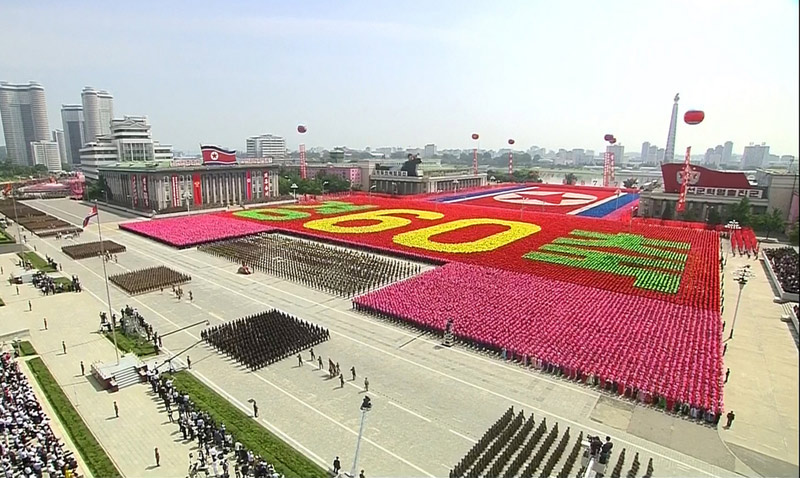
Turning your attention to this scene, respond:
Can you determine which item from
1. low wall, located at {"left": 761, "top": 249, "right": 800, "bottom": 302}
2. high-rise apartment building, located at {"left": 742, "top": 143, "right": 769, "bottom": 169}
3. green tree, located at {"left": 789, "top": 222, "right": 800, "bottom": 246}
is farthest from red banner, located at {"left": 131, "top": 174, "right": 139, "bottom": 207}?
high-rise apartment building, located at {"left": 742, "top": 143, "right": 769, "bottom": 169}

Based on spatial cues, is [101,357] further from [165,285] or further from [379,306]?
[379,306]

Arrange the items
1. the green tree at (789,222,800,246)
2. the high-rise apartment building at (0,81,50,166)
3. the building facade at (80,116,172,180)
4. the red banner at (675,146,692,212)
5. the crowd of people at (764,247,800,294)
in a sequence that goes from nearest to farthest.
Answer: the green tree at (789,222,800,246), the crowd of people at (764,247,800,294), the red banner at (675,146,692,212), the building facade at (80,116,172,180), the high-rise apartment building at (0,81,50,166)

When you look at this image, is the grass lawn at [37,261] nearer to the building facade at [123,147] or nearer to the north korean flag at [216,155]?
the north korean flag at [216,155]

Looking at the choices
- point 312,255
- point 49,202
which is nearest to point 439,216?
point 312,255

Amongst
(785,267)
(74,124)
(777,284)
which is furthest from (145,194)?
(74,124)

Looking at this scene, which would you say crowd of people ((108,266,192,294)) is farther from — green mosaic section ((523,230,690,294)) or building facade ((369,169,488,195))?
building facade ((369,169,488,195))

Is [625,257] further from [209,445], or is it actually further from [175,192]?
[175,192]

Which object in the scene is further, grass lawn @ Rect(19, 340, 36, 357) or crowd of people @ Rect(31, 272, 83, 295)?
crowd of people @ Rect(31, 272, 83, 295)
